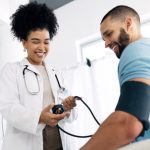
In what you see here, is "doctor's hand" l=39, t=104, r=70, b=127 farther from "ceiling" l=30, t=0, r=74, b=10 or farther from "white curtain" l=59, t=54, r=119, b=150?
"ceiling" l=30, t=0, r=74, b=10

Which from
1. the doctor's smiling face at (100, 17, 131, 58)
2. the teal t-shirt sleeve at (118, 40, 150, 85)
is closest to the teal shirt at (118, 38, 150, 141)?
the teal t-shirt sleeve at (118, 40, 150, 85)

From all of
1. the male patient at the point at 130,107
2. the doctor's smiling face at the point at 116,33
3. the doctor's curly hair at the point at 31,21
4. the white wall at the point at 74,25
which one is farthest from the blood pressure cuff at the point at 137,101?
the white wall at the point at 74,25

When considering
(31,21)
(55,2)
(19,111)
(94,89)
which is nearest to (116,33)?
(19,111)

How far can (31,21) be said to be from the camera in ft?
6.27

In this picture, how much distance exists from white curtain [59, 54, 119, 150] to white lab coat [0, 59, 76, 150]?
0.67m

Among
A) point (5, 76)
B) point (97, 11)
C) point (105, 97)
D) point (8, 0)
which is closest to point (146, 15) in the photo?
point (97, 11)

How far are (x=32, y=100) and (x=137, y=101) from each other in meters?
0.93

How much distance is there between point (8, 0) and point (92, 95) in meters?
0.97

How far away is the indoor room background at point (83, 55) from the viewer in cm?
217

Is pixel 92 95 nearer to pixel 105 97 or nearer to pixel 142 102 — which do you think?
pixel 105 97

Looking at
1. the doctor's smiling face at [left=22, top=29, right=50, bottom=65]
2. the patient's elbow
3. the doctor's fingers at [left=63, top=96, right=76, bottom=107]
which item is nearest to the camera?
the patient's elbow

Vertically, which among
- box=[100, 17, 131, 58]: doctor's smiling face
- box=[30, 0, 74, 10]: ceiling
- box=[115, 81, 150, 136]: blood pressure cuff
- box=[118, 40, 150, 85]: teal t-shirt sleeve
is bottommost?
box=[115, 81, 150, 136]: blood pressure cuff

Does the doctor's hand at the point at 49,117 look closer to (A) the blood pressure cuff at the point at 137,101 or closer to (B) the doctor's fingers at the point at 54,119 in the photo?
(B) the doctor's fingers at the point at 54,119

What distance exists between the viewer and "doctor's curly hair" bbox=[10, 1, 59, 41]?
1.88 metres
